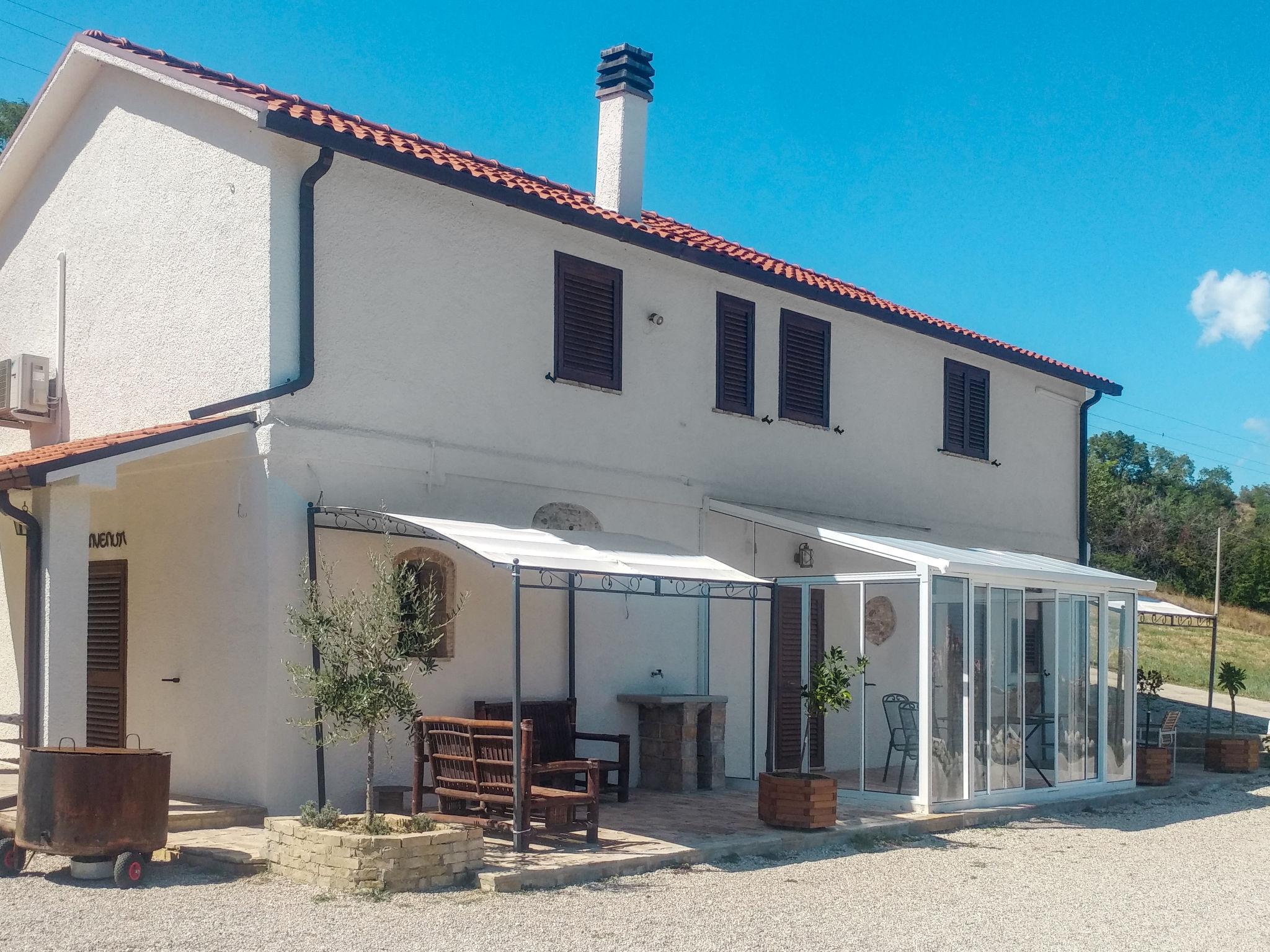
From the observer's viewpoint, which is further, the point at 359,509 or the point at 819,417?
the point at 819,417

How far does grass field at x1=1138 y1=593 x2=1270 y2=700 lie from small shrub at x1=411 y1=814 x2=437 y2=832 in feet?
97.6

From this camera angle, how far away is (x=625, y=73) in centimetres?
1698

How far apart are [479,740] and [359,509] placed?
7.36ft

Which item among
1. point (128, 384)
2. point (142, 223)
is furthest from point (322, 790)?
point (142, 223)

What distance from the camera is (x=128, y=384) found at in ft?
44.5

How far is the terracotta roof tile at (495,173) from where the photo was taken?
40.5 feet

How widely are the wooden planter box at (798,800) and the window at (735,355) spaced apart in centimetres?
518

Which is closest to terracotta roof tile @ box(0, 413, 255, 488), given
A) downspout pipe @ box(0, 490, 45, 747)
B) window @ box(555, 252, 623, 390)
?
downspout pipe @ box(0, 490, 45, 747)

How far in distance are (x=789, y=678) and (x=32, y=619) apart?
9.11 meters

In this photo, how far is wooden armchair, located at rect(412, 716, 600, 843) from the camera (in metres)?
10.5

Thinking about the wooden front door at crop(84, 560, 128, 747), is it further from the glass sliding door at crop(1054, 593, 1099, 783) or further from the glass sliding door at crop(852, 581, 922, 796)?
the glass sliding door at crop(1054, 593, 1099, 783)

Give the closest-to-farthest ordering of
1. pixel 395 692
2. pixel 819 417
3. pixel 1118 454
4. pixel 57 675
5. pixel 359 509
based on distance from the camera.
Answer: pixel 395 692 → pixel 57 675 → pixel 359 509 → pixel 819 417 → pixel 1118 454

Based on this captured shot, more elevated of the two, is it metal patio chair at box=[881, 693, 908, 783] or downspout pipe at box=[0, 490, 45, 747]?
downspout pipe at box=[0, 490, 45, 747]

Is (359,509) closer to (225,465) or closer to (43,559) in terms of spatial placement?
(225,465)
